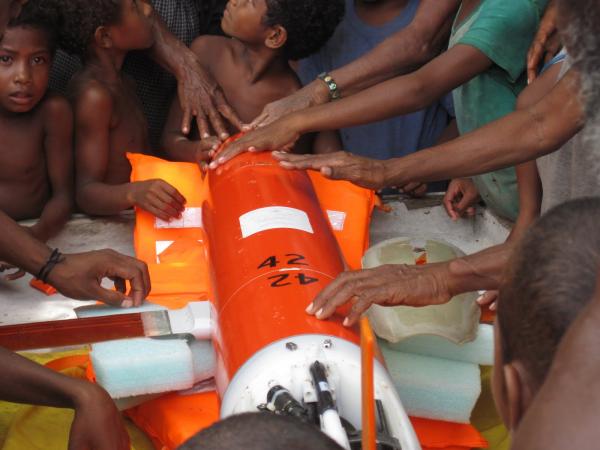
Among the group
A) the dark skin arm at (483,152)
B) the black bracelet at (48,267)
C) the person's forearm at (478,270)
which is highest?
the dark skin arm at (483,152)

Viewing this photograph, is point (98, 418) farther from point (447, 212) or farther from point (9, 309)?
point (447, 212)

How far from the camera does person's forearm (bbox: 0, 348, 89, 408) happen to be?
5.55 feet

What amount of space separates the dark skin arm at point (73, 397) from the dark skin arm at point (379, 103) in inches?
35.7

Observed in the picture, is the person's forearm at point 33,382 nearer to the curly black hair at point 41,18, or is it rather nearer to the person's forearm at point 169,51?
the curly black hair at point 41,18

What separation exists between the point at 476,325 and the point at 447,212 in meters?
0.91

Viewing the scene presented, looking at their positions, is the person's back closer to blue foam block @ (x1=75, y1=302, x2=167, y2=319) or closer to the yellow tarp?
blue foam block @ (x1=75, y1=302, x2=167, y2=319)

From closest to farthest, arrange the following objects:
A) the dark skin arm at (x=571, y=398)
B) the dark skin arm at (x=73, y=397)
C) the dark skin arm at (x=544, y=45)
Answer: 1. the dark skin arm at (x=571, y=398)
2. the dark skin arm at (x=73, y=397)
3. the dark skin arm at (x=544, y=45)

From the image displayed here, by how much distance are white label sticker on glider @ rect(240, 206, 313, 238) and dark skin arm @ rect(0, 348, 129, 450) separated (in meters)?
0.54

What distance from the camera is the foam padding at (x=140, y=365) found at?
1.96m

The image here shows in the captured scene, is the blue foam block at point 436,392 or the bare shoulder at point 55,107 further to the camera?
the bare shoulder at point 55,107

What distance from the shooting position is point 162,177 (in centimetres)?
279

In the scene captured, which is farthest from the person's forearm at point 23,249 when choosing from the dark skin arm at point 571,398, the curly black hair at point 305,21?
the dark skin arm at point 571,398

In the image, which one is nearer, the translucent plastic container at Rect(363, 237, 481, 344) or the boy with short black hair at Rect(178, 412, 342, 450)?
the boy with short black hair at Rect(178, 412, 342, 450)

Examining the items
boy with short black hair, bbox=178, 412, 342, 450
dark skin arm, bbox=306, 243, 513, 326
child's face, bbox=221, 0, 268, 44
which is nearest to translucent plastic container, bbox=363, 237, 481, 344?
dark skin arm, bbox=306, 243, 513, 326
